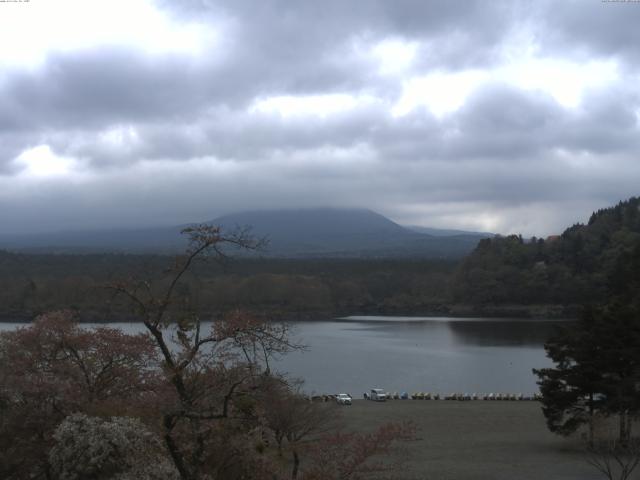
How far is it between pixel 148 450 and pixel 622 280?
30340mm

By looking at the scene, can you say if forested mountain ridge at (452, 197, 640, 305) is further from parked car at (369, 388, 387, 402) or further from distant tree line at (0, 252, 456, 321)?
parked car at (369, 388, 387, 402)

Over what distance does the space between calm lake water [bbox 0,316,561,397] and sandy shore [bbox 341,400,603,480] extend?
384cm

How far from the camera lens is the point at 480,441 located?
1694cm

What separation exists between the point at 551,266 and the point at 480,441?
5674 centimetres

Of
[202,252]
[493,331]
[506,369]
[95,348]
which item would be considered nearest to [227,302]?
[493,331]

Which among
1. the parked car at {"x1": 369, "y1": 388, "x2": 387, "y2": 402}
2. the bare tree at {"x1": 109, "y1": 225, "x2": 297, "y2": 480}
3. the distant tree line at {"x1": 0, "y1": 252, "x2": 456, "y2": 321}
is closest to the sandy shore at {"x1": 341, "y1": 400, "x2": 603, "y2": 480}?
the parked car at {"x1": 369, "y1": 388, "x2": 387, "y2": 402}

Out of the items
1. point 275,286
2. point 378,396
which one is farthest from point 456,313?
point 378,396

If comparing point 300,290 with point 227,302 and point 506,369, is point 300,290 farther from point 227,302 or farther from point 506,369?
point 506,369

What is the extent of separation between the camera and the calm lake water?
2900 cm

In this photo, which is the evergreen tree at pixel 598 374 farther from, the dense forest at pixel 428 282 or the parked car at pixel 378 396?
the dense forest at pixel 428 282

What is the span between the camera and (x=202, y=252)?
5254 millimetres

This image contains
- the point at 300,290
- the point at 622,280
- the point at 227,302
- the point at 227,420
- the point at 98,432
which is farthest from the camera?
the point at 300,290

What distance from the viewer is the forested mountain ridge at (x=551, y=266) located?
65938 millimetres

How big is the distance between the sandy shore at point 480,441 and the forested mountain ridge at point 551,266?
43865 mm
